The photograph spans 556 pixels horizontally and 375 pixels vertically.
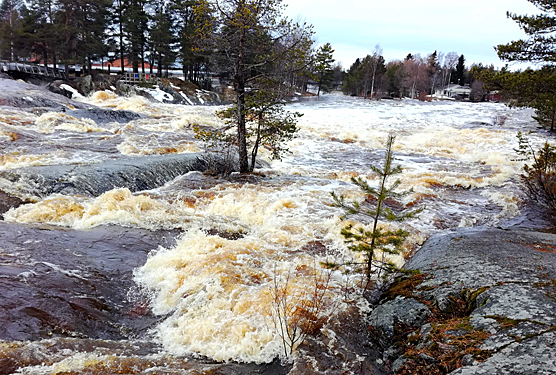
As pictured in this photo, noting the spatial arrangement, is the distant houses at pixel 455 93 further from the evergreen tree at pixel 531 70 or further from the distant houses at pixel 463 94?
the evergreen tree at pixel 531 70

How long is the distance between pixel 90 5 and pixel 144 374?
152 feet

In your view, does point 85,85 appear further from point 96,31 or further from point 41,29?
point 96,31

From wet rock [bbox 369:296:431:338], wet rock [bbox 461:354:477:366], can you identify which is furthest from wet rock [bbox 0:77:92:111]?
wet rock [bbox 461:354:477:366]

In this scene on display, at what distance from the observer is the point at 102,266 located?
18.5 ft

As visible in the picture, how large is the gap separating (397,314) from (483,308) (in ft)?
3.02

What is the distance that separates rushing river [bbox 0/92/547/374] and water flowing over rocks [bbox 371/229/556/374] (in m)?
0.90

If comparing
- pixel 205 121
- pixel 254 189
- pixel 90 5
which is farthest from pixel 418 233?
pixel 90 5

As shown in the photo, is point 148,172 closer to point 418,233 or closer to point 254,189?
point 254,189

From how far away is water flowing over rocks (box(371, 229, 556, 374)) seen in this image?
8.96 ft

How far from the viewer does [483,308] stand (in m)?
3.49

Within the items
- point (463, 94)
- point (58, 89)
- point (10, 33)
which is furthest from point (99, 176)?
point (463, 94)

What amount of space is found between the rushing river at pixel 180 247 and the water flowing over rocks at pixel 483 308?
897 millimetres

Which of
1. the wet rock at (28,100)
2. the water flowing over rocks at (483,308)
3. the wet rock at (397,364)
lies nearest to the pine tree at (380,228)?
the water flowing over rocks at (483,308)

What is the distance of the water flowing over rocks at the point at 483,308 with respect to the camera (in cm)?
273
